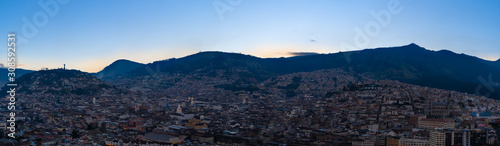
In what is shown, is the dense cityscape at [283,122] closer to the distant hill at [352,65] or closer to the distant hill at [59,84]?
the distant hill at [59,84]

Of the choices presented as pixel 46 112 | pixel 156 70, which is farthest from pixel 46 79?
pixel 156 70

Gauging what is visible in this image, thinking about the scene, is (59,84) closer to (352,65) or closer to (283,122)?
(283,122)

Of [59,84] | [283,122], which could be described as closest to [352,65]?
[59,84]

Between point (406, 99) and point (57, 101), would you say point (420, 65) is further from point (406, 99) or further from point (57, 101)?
point (57, 101)

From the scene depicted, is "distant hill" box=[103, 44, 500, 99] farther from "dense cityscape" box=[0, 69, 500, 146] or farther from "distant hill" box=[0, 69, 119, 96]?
"dense cityscape" box=[0, 69, 500, 146]

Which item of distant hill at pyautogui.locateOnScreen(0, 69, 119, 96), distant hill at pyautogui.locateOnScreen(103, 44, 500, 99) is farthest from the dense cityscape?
distant hill at pyautogui.locateOnScreen(103, 44, 500, 99)

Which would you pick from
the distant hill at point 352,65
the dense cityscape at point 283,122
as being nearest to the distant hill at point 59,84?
the dense cityscape at point 283,122
